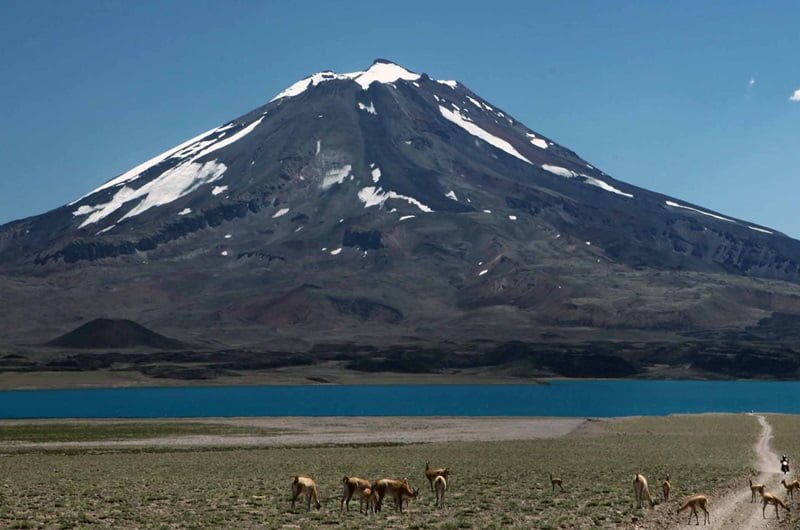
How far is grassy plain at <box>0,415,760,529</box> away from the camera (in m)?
29.2

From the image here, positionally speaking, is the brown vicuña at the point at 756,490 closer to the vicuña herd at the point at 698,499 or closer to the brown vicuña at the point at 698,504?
the vicuña herd at the point at 698,499

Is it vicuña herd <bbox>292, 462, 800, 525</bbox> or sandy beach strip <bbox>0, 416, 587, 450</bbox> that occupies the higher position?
vicuña herd <bbox>292, 462, 800, 525</bbox>

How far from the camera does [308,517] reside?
2953 cm

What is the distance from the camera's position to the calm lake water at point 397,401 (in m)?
120

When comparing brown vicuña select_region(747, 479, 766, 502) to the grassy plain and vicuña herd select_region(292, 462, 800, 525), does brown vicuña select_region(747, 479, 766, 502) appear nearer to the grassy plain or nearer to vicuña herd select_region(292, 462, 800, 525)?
vicuña herd select_region(292, 462, 800, 525)

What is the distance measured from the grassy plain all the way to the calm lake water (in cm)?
5367

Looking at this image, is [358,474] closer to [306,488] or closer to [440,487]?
[440,487]

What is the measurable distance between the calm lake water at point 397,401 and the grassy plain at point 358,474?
53666 mm

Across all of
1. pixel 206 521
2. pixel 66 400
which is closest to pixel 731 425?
pixel 206 521

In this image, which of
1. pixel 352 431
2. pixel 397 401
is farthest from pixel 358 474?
pixel 397 401

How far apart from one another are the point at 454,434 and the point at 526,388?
379 ft

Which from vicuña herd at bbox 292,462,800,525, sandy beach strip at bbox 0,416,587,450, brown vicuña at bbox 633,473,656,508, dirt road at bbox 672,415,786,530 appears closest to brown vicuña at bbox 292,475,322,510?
vicuña herd at bbox 292,462,800,525

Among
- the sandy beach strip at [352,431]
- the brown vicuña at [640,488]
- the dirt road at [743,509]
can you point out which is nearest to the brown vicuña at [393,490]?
the brown vicuña at [640,488]

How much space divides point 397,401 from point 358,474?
10382 cm
